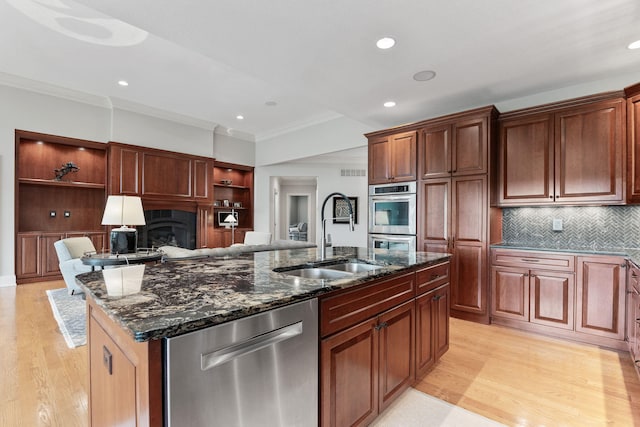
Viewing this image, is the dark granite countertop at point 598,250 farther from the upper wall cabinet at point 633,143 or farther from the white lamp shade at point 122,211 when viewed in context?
A: the white lamp shade at point 122,211

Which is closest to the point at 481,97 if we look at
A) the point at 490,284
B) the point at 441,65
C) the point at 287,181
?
the point at 441,65

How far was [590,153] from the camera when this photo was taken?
2.97 m

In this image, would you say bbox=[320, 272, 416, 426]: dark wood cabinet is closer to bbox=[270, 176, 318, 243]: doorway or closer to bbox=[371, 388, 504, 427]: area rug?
bbox=[371, 388, 504, 427]: area rug

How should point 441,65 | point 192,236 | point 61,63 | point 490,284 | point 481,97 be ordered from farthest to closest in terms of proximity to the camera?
point 192,236 < point 61,63 < point 481,97 < point 490,284 < point 441,65

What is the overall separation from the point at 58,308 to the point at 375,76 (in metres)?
4.59

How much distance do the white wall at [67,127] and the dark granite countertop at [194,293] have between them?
4.90 metres

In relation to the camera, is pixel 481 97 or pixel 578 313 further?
pixel 481 97

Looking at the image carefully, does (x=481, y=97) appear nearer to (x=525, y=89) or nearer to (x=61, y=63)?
(x=525, y=89)

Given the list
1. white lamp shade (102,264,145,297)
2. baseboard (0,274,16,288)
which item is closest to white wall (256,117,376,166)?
white lamp shade (102,264,145,297)

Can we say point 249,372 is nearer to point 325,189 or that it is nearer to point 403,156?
point 403,156

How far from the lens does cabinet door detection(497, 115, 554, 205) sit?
10.5ft

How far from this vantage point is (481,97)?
11.9ft

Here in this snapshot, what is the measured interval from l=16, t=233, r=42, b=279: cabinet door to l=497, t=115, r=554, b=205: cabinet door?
7.04 metres

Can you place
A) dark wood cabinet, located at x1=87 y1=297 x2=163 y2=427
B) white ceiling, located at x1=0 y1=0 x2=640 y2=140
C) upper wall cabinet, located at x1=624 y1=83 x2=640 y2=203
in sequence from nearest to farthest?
dark wood cabinet, located at x1=87 y1=297 x2=163 y2=427, white ceiling, located at x1=0 y1=0 x2=640 y2=140, upper wall cabinet, located at x1=624 y1=83 x2=640 y2=203
